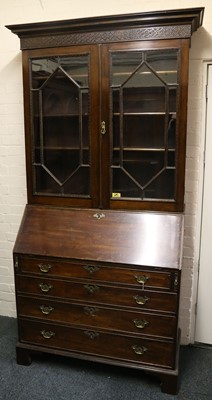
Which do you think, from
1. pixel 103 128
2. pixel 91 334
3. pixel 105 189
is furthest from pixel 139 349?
pixel 103 128

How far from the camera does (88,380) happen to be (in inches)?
83.3

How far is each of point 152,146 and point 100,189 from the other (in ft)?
1.33

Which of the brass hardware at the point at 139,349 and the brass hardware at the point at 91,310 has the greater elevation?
the brass hardware at the point at 91,310

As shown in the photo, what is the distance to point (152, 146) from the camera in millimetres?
2033

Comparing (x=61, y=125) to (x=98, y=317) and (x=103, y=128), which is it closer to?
(x=103, y=128)

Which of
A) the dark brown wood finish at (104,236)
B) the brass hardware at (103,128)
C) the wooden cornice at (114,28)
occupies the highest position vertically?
the wooden cornice at (114,28)

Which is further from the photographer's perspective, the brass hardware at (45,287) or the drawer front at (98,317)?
the brass hardware at (45,287)

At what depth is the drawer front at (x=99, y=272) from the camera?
1.90 meters

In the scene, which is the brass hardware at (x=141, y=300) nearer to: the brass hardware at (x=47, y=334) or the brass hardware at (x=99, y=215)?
the brass hardware at (x=99, y=215)

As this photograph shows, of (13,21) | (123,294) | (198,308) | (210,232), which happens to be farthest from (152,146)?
(13,21)

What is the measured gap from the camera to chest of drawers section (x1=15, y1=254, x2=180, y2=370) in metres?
1.93

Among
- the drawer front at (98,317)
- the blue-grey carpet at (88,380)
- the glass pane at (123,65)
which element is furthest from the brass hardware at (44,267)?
the glass pane at (123,65)

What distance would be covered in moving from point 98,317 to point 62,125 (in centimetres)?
122

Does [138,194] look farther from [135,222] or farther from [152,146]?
[152,146]
